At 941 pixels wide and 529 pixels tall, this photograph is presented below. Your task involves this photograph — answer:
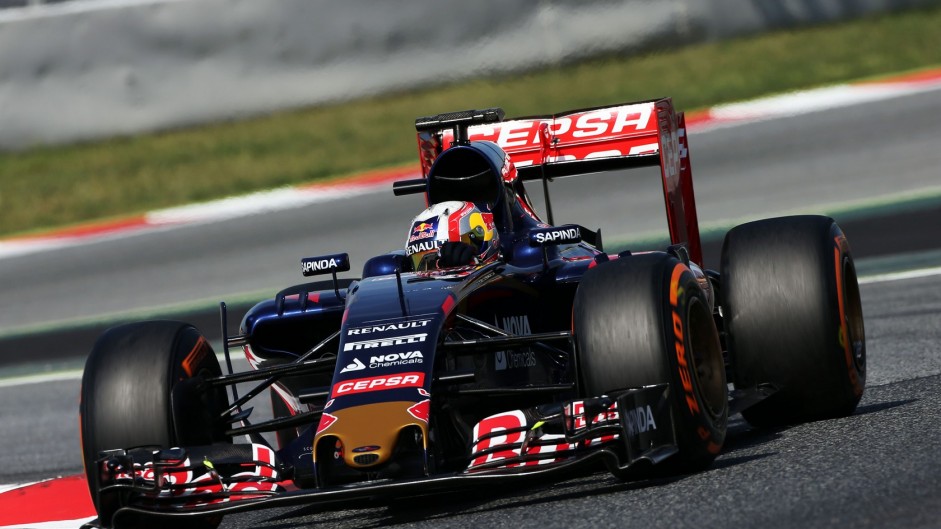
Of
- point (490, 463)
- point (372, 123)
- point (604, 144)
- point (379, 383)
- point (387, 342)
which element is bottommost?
point (490, 463)

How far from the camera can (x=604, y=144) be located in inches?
327

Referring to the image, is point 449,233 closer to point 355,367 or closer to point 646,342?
point 355,367

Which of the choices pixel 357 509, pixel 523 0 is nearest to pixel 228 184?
pixel 523 0

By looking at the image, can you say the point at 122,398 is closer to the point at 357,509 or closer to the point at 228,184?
the point at 357,509

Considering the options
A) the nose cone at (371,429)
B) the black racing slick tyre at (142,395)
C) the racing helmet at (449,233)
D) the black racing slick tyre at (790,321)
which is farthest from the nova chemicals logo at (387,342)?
the black racing slick tyre at (790,321)

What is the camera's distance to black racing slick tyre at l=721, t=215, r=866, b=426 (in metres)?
6.43

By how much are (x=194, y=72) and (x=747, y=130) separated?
20.8 feet

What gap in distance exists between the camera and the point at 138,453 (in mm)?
5469

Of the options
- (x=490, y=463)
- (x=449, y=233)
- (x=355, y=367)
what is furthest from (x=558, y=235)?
(x=490, y=463)

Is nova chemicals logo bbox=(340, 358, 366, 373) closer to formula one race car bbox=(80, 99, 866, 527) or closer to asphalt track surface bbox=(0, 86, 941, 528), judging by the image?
formula one race car bbox=(80, 99, 866, 527)

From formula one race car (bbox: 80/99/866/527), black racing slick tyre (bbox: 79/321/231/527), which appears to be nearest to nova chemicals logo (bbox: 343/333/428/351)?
formula one race car (bbox: 80/99/866/527)

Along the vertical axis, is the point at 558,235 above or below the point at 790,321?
above

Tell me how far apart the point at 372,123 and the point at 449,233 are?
432 inches

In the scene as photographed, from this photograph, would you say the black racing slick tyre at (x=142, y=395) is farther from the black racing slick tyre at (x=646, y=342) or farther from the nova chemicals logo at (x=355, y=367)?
the black racing slick tyre at (x=646, y=342)
